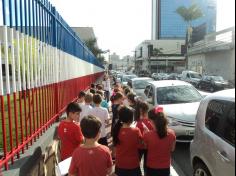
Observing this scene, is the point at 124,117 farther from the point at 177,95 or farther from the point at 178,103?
the point at 177,95

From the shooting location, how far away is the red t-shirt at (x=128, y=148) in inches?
190

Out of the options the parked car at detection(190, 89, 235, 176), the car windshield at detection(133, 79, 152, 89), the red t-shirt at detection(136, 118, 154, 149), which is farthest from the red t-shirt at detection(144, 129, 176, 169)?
the car windshield at detection(133, 79, 152, 89)

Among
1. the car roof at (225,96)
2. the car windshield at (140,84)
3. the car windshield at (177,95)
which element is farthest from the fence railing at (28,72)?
the car windshield at (140,84)

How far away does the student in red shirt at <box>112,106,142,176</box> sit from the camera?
482cm

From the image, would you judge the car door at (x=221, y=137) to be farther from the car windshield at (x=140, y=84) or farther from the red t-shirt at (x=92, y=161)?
the car windshield at (x=140, y=84)

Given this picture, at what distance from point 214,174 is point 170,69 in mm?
124136

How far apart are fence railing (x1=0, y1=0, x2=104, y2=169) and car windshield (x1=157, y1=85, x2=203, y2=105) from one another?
3.13m

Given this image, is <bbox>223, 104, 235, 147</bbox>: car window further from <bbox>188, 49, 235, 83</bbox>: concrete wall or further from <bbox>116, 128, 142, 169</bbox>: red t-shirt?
<bbox>188, 49, 235, 83</bbox>: concrete wall

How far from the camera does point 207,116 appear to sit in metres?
5.14

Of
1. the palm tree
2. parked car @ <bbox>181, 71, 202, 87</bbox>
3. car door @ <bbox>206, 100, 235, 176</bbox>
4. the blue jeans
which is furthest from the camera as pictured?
the palm tree

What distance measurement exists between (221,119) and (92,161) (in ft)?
5.84

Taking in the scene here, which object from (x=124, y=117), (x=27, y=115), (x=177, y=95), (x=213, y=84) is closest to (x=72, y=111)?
(x=124, y=117)

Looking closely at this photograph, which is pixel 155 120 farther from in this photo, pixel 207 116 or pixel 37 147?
pixel 37 147

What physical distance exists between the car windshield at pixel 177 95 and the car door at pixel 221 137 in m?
5.72
